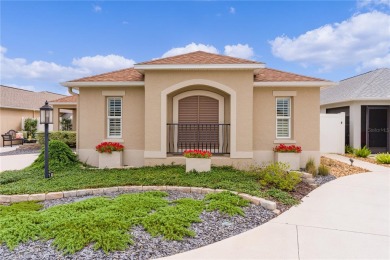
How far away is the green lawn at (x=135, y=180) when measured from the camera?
20.1 ft

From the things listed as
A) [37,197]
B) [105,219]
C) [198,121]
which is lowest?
[37,197]

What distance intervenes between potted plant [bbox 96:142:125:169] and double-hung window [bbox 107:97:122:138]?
2.34 feet

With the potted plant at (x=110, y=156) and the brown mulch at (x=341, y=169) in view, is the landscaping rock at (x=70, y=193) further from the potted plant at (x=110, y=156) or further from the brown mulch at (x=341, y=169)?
the brown mulch at (x=341, y=169)

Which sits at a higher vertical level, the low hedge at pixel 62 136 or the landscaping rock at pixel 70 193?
the low hedge at pixel 62 136

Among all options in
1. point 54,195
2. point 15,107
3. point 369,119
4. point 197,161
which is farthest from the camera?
point 15,107

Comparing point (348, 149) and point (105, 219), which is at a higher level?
point (348, 149)

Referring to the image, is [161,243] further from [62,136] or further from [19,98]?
[19,98]

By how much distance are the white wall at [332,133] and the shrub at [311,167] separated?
5.83 meters

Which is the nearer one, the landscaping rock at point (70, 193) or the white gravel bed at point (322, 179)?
the landscaping rock at point (70, 193)

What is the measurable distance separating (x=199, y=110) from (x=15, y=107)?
748 inches

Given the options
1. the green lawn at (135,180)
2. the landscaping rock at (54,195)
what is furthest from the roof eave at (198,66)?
the landscaping rock at (54,195)

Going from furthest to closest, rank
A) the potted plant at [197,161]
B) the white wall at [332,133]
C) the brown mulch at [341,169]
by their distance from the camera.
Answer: the white wall at [332,133] < the brown mulch at [341,169] < the potted plant at [197,161]

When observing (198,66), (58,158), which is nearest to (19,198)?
(58,158)

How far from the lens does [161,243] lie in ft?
11.9
